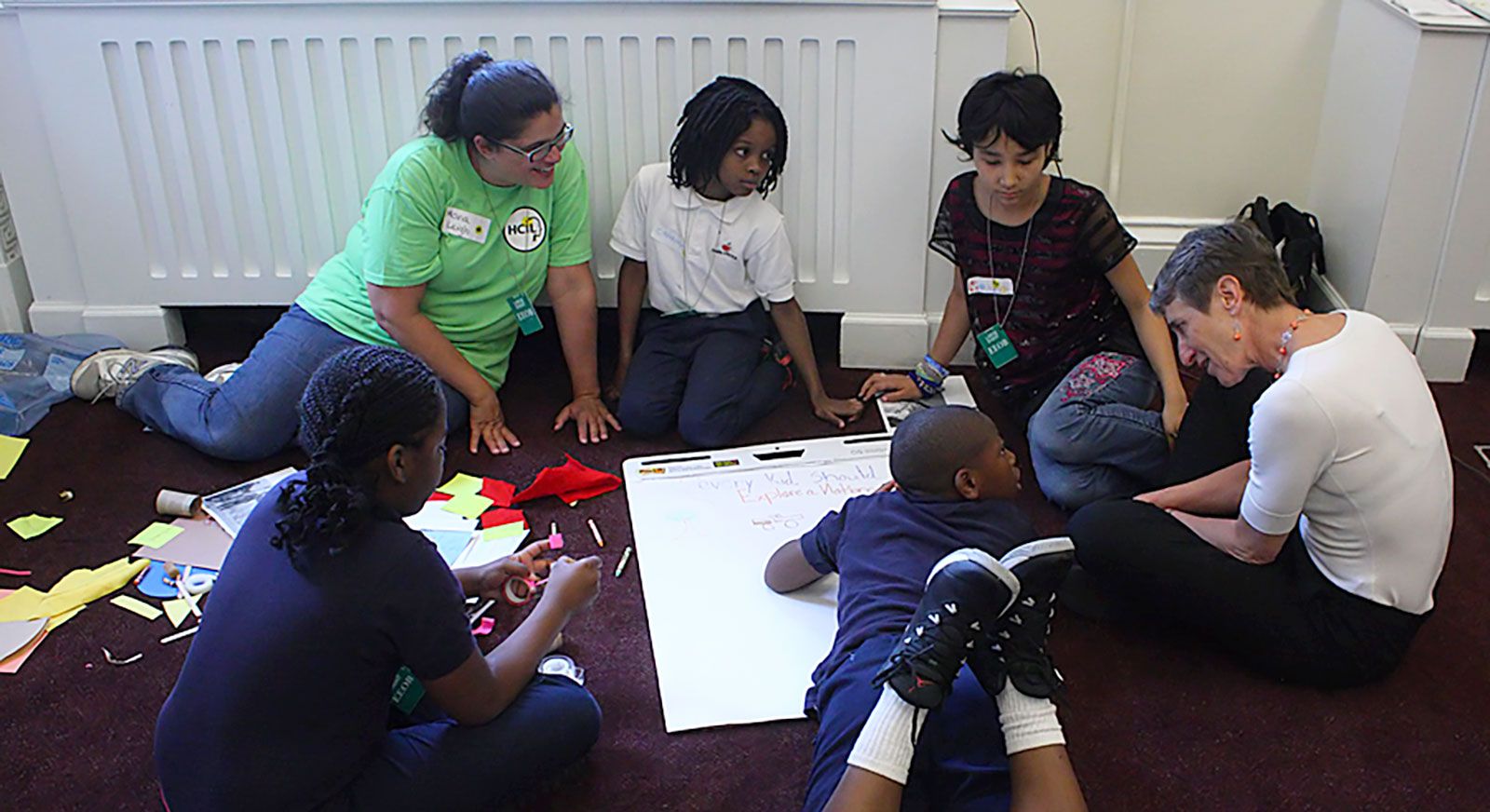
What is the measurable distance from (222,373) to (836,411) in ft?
4.24

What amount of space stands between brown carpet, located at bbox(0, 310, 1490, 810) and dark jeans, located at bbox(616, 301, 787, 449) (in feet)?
1.09

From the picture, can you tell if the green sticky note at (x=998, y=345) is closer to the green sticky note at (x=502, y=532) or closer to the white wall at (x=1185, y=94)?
the white wall at (x=1185, y=94)

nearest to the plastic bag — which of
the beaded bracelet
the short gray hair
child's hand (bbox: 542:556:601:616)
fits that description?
child's hand (bbox: 542:556:601:616)

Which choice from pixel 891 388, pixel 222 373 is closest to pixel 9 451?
pixel 222 373

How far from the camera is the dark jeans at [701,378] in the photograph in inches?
104

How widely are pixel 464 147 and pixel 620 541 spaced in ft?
2.66

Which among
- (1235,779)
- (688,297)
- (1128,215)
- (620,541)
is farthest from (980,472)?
(1128,215)

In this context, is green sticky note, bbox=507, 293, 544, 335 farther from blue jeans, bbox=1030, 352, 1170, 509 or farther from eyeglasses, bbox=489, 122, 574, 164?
blue jeans, bbox=1030, 352, 1170, 509

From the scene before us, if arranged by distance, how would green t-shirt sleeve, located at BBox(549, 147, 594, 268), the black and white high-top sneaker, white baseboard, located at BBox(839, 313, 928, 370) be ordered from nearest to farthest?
1. the black and white high-top sneaker
2. green t-shirt sleeve, located at BBox(549, 147, 594, 268)
3. white baseboard, located at BBox(839, 313, 928, 370)

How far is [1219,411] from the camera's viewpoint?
2.19 m

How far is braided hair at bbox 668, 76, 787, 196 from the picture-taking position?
2502 millimetres

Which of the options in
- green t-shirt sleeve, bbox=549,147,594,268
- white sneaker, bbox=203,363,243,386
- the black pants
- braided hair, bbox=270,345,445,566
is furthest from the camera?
white sneaker, bbox=203,363,243,386

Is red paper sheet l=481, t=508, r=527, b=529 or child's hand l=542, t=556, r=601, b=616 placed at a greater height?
child's hand l=542, t=556, r=601, b=616

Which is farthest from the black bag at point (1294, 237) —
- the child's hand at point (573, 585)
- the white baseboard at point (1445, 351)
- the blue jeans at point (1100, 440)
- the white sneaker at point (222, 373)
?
the white sneaker at point (222, 373)
